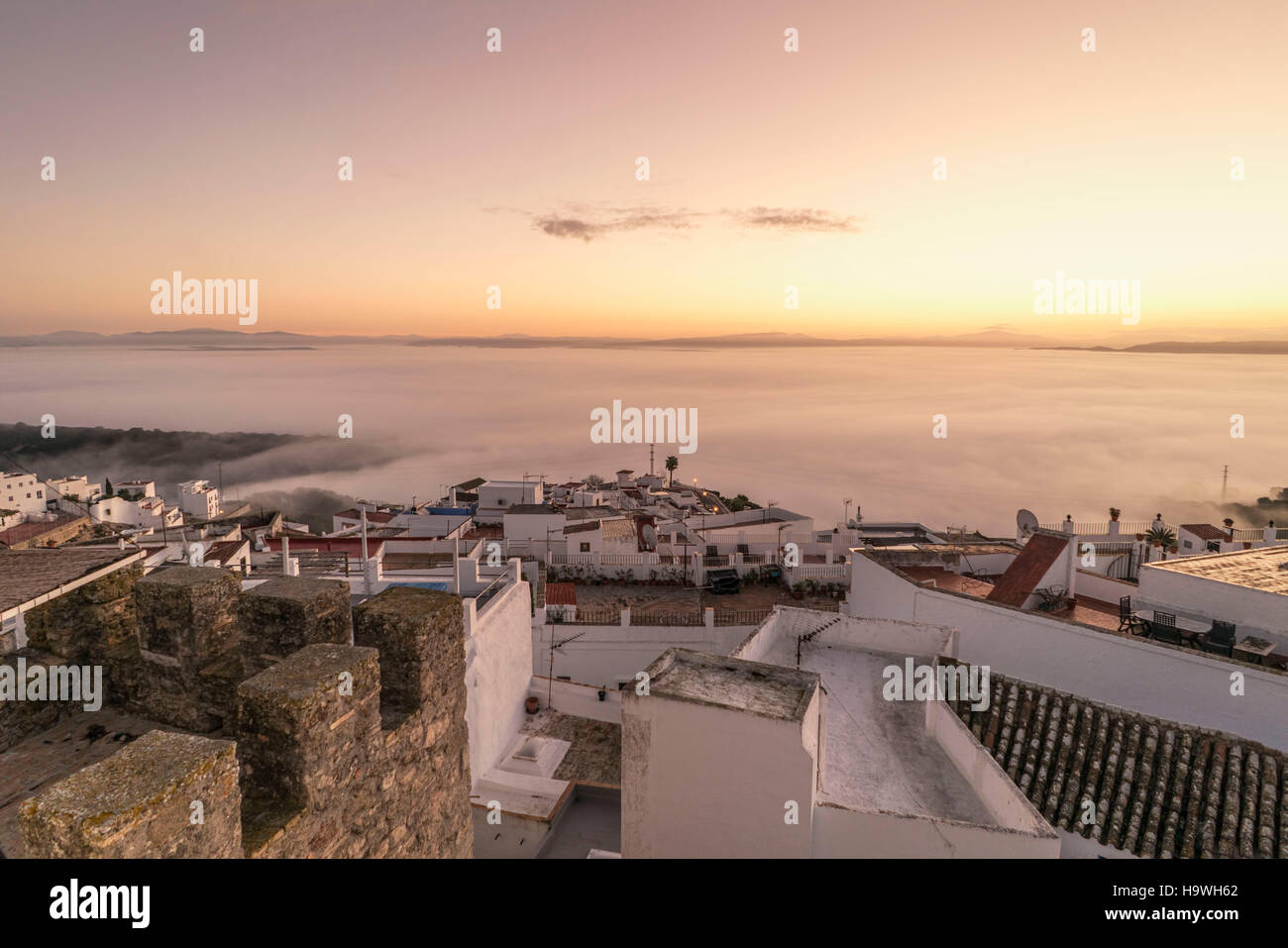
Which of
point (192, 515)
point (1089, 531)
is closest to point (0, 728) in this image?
point (1089, 531)

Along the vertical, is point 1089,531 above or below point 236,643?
below

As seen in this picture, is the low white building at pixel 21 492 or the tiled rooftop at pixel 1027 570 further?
the low white building at pixel 21 492

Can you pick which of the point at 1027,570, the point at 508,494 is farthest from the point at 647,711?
the point at 508,494

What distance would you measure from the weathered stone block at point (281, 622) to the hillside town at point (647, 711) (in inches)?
0.6

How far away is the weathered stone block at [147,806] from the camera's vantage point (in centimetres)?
257

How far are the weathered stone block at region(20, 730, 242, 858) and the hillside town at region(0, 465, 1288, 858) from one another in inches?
0.4

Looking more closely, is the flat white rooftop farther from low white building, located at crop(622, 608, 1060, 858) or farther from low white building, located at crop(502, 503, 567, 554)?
low white building, located at crop(502, 503, 567, 554)

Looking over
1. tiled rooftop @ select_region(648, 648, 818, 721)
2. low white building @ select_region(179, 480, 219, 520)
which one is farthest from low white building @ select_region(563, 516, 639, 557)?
low white building @ select_region(179, 480, 219, 520)

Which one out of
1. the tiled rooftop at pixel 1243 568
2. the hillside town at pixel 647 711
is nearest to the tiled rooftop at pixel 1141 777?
the hillside town at pixel 647 711

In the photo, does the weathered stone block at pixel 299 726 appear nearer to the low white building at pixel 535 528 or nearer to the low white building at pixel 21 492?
the low white building at pixel 535 528

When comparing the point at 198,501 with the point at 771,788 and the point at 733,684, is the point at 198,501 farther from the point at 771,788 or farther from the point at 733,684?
the point at 771,788

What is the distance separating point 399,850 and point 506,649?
11538mm

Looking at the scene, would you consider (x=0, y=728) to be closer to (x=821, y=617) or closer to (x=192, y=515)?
(x=821, y=617)
